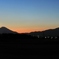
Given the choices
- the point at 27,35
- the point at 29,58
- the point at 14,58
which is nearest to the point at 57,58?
the point at 29,58

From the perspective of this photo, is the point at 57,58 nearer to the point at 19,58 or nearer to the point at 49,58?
the point at 49,58

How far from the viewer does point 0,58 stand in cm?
2261

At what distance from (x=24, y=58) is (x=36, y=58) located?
4.04ft

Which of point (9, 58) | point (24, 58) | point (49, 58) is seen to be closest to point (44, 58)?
point (49, 58)

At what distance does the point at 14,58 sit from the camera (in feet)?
75.6

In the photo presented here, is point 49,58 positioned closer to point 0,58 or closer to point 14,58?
Answer: point 14,58

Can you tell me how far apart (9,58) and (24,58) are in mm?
1541

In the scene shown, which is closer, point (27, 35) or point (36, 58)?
point (36, 58)

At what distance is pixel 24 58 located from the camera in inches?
915

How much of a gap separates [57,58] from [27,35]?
64.0 metres

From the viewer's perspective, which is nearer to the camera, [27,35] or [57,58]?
[57,58]

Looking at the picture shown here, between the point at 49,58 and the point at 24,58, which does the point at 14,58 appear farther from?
the point at 49,58

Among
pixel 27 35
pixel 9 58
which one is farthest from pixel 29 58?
pixel 27 35

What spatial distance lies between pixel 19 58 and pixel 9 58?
1013mm
